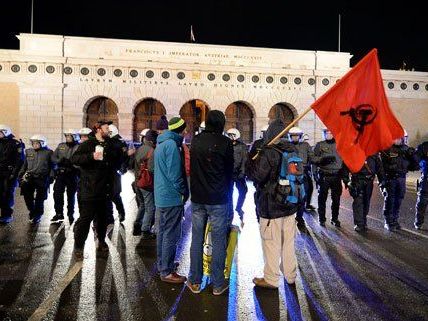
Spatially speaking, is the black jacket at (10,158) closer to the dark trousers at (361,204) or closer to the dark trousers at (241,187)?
the dark trousers at (241,187)

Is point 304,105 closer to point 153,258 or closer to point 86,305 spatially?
point 153,258

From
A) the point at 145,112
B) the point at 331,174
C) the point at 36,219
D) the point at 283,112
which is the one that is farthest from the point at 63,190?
the point at 283,112

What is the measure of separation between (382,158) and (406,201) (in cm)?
503

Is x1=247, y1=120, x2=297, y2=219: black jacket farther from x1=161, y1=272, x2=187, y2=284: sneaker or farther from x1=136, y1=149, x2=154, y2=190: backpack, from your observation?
x1=136, y1=149, x2=154, y2=190: backpack

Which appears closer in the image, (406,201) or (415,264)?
(415,264)

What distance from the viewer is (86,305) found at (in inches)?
175

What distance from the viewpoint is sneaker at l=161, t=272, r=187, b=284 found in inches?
205

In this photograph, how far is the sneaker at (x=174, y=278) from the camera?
520cm

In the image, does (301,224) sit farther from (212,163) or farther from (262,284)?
(212,163)

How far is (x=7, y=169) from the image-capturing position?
8914mm

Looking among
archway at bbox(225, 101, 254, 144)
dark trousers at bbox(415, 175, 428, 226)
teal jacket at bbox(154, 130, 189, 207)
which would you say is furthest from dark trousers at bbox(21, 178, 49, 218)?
archway at bbox(225, 101, 254, 144)

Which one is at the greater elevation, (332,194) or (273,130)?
(273,130)

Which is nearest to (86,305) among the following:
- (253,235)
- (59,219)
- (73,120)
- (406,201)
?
(253,235)

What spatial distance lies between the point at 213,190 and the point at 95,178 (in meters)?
2.49
